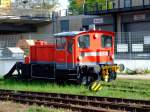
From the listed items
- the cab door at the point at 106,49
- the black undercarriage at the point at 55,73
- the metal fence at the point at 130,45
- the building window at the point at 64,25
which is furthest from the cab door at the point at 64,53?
the building window at the point at 64,25

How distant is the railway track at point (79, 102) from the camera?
1460cm

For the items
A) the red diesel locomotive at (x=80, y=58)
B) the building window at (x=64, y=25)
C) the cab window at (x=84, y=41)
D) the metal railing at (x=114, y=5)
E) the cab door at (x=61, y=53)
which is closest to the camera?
the red diesel locomotive at (x=80, y=58)

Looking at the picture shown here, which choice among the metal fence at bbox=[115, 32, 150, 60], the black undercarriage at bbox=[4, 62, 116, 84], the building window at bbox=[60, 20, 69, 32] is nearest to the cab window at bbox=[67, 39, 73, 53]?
the black undercarriage at bbox=[4, 62, 116, 84]

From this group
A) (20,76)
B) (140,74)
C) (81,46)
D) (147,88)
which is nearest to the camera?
(147,88)

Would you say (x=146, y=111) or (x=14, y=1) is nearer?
(x=146, y=111)

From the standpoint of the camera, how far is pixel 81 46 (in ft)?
75.8

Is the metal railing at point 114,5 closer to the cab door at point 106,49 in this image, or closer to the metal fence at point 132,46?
the metal fence at point 132,46

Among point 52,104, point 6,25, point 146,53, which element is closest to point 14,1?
point 6,25

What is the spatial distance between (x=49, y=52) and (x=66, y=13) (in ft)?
125

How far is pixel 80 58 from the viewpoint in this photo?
23000 mm

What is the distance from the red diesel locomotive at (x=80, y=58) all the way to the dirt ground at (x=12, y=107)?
6.23 metres

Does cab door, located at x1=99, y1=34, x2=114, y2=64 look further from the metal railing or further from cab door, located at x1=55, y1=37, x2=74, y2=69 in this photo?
the metal railing

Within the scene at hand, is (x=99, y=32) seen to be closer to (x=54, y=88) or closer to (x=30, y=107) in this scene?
(x=54, y=88)

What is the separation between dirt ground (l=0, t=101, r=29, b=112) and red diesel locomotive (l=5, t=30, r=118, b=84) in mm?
6234
